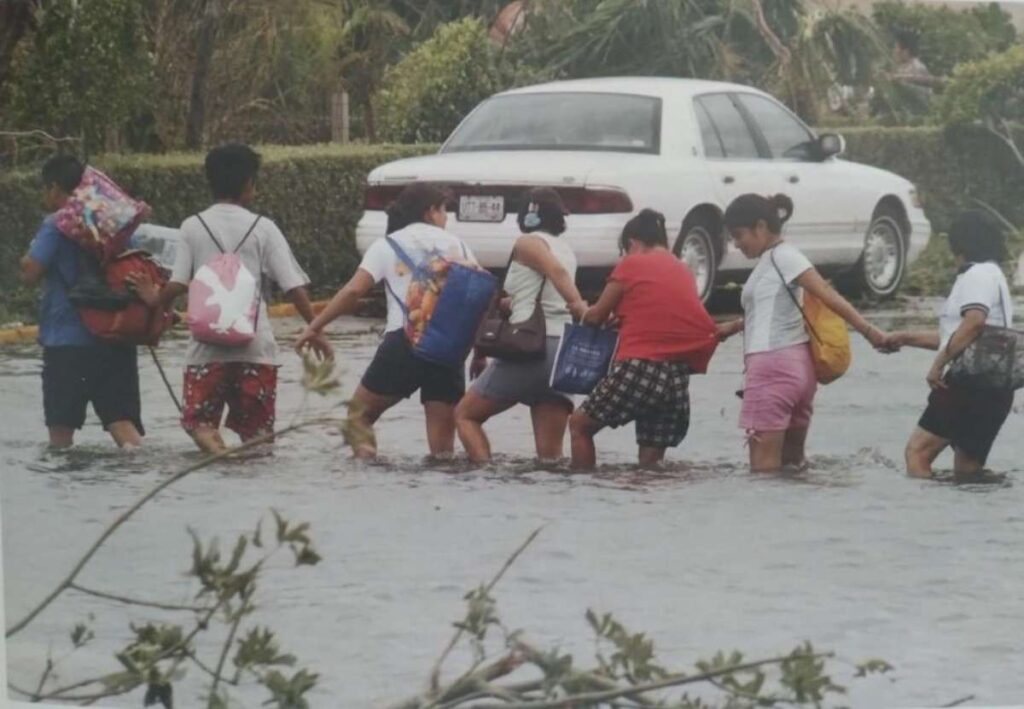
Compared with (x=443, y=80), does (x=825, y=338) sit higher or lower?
lower

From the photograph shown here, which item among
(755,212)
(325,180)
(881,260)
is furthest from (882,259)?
(325,180)

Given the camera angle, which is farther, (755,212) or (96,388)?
(96,388)

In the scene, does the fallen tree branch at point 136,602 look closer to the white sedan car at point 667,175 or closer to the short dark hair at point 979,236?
the white sedan car at point 667,175

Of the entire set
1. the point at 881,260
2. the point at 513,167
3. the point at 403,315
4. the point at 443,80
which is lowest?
the point at 403,315

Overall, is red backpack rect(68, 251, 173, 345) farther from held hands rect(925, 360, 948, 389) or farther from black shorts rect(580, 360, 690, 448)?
held hands rect(925, 360, 948, 389)

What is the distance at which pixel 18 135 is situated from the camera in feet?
26.3

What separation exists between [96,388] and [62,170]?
591 mm

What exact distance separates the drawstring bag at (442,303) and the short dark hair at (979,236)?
4.24 feet

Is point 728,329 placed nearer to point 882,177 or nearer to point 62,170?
point 882,177

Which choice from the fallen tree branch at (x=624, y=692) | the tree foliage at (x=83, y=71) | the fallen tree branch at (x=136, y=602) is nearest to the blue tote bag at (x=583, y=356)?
the tree foliage at (x=83, y=71)

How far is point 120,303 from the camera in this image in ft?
26.8

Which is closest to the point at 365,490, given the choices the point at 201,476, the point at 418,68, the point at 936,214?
the point at 201,476

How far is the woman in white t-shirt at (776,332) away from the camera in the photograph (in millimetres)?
8070

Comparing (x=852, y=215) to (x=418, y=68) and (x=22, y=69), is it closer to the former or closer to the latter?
(x=418, y=68)
